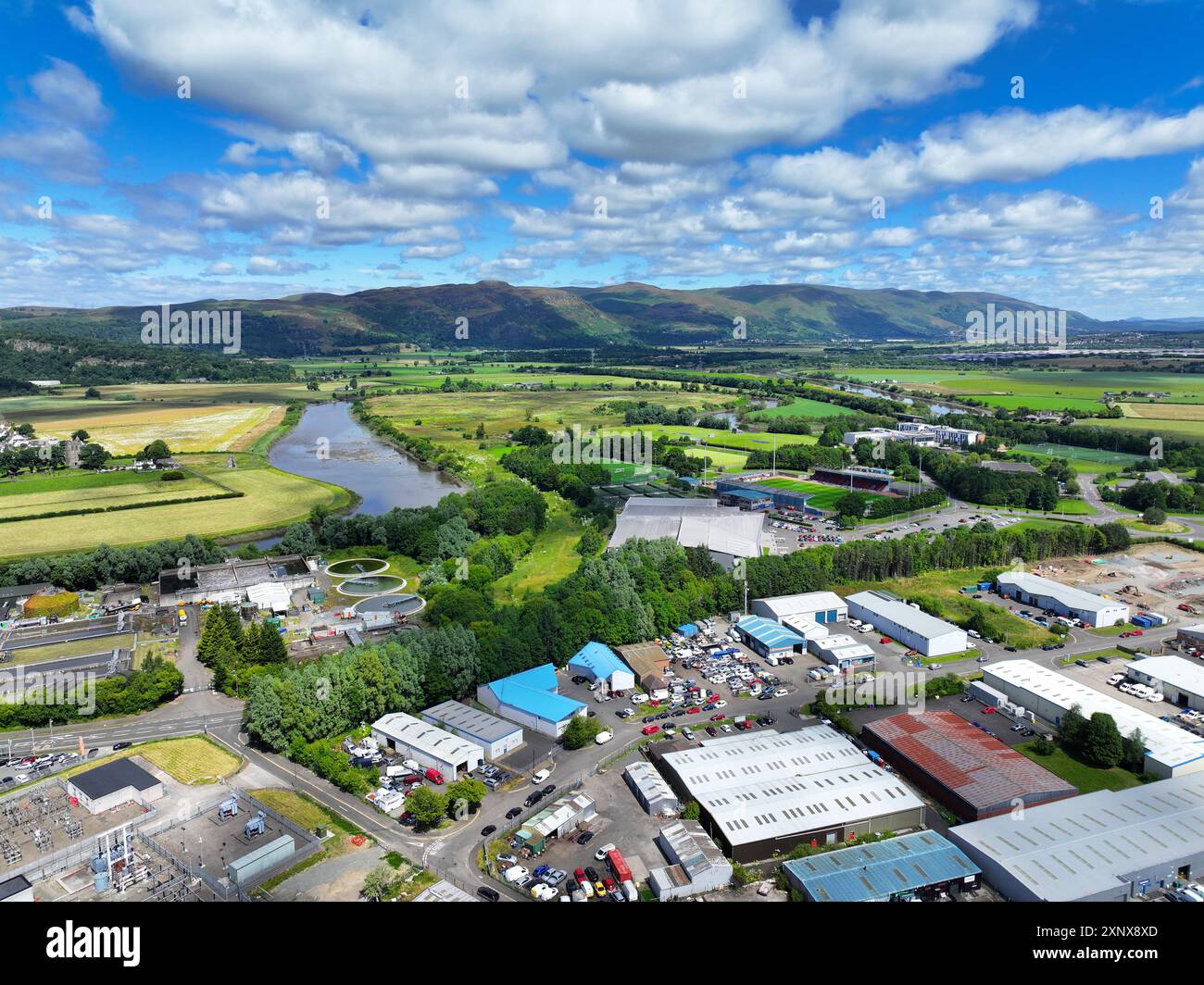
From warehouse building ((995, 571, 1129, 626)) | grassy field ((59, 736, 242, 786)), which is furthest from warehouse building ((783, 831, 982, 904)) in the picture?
warehouse building ((995, 571, 1129, 626))

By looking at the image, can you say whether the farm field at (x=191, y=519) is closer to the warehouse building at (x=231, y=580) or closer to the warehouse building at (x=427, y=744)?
the warehouse building at (x=231, y=580)

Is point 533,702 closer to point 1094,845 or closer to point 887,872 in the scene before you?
point 887,872

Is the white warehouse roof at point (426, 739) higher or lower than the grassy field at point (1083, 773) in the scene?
higher

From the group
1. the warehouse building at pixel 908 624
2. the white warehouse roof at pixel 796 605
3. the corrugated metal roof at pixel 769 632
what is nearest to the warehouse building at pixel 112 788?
the corrugated metal roof at pixel 769 632
